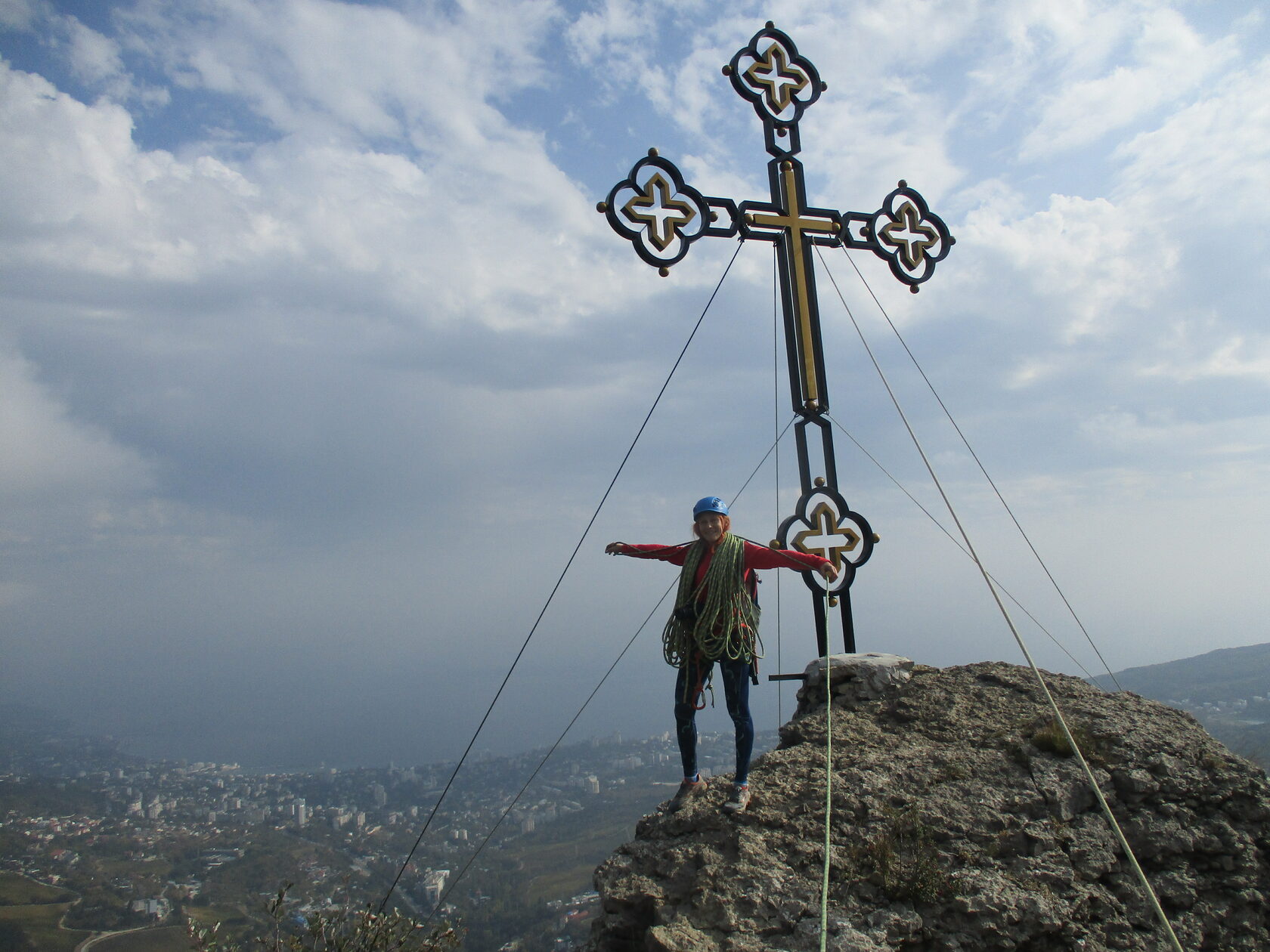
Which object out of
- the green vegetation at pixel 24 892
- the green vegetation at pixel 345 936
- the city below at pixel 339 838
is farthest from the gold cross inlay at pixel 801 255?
the green vegetation at pixel 24 892

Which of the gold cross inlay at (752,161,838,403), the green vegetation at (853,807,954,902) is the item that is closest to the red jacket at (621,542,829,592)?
the green vegetation at (853,807,954,902)

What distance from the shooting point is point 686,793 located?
3.86 m

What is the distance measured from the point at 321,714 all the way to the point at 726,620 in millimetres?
163980

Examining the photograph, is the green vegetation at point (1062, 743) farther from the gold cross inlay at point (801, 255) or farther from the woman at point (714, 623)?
the gold cross inlay at point (801, 255)

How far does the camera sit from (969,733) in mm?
4105

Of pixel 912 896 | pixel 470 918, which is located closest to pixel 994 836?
pixel 912 896

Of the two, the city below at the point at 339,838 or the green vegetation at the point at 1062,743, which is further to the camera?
the city below at the point at 339,838

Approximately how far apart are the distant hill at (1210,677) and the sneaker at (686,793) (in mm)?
33013

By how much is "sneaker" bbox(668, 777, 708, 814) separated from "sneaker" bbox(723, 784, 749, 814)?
0.28 m

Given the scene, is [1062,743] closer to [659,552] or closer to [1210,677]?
[659,552]

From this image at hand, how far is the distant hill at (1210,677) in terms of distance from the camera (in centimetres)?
3195

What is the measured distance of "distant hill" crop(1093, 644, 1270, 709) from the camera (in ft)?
105

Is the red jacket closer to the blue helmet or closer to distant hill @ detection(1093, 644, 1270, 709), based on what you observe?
the blue helmet

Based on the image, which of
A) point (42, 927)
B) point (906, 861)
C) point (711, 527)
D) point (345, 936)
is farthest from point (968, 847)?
point (42, 927)
